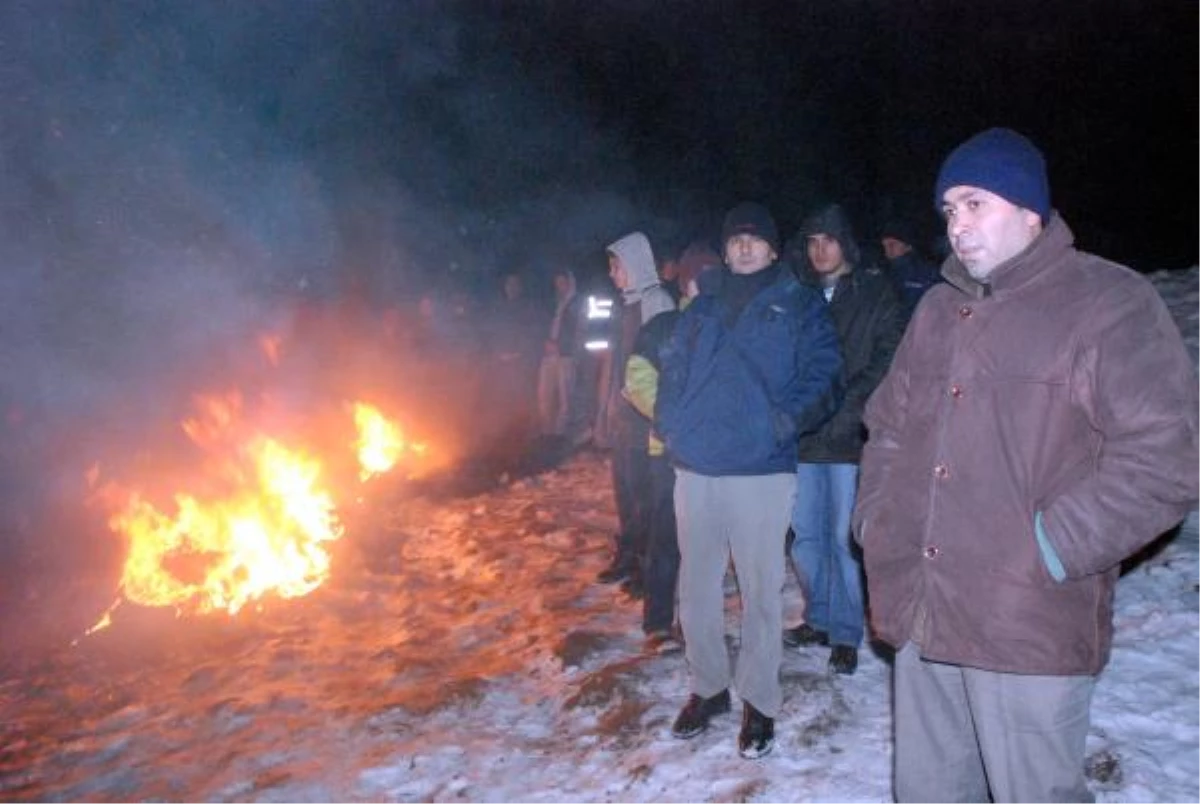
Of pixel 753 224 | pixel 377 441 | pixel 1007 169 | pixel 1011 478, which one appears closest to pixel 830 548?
pixel 753 224

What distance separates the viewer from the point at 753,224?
4.27 m

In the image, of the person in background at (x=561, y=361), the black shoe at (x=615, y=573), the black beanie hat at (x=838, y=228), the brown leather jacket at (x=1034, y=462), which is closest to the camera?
the brown leather jacket at (x=1034, y=462)

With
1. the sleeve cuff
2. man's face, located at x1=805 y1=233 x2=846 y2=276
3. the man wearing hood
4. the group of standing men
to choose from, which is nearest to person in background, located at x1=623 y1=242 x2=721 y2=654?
the man wearing hood

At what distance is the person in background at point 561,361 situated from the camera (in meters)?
12.9

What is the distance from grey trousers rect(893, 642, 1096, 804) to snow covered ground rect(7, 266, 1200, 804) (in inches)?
48.9

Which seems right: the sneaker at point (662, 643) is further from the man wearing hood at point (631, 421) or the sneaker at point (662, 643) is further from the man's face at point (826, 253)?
the man's face at point (826, 253)

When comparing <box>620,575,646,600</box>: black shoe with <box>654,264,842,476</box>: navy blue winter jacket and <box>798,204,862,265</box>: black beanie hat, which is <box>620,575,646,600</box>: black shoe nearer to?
<box>654,264,842,476</box>: navy blue winter jacket

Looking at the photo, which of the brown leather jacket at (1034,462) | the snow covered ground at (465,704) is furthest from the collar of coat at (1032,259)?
the snow covered ground at (465,704)

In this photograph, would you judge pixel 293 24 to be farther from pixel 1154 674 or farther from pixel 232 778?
pixel 1154 674

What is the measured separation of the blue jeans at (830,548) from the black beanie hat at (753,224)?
1.48 metres

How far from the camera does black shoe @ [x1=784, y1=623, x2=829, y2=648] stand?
17.4ft

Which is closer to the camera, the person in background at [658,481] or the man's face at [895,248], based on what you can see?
the person in background at [658,481]

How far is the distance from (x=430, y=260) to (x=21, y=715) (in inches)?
705

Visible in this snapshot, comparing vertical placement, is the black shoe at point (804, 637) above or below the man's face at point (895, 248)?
below
